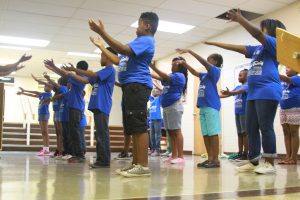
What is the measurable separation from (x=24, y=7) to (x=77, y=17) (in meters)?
1.12

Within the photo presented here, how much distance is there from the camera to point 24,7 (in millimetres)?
6984

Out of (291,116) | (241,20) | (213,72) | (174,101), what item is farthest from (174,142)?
(241,20)

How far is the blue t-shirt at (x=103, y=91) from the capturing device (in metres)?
3.78

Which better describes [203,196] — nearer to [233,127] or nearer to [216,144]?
[216,144]

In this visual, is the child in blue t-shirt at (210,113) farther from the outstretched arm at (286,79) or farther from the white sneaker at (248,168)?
the outstretched arm at (286,79)

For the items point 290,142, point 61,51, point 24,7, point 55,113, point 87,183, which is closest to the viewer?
point 87,183

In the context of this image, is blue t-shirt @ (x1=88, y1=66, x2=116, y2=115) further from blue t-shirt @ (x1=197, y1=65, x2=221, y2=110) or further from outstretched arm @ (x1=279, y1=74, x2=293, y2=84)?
outstretched arm @ (x1=279, y1=74, x2=293, y2=84)

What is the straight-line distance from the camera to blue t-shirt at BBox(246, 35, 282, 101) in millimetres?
3221

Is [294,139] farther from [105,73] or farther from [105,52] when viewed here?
[105,52]

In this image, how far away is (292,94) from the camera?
16.1ft

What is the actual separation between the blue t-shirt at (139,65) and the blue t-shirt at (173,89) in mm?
1463

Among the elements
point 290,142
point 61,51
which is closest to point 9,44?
point 61,51

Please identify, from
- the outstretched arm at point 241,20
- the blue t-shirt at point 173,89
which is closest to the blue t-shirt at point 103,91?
the blue t-shirt at point 173,89

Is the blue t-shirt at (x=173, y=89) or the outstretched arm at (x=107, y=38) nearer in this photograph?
the outstretched arm at (x=107, y=38)
